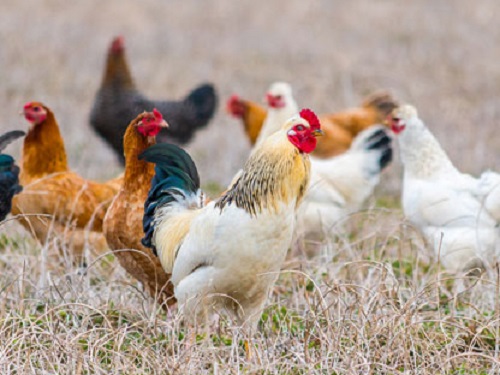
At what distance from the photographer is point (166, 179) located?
4.24m

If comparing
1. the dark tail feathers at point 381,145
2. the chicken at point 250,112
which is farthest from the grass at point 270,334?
the chicken at point 250,112

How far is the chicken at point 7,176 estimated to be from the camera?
489 centimetres

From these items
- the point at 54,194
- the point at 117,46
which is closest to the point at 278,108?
the point at 117,46

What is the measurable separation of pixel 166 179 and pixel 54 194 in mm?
1635

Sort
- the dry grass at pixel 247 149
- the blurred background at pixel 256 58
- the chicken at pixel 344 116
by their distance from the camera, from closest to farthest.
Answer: the dry grass at pixel 247 149 → the chicken at pixel 344 116 → the blurred background at pixel 256 58

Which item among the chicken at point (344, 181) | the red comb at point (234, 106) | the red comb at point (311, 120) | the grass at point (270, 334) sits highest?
the red comb at point (311, 120)

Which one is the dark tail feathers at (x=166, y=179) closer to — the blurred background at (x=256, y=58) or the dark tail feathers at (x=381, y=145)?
the dark tail feathers at (x=381, y=145)

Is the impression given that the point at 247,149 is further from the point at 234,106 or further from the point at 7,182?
the point at 7,182

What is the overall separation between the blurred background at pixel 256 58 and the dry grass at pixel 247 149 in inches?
1.6

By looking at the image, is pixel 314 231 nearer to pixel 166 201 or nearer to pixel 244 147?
pixel 166 201

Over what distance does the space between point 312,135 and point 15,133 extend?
1961 mm

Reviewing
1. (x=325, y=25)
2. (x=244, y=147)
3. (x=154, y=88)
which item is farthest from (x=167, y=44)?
(x=244, y=147)

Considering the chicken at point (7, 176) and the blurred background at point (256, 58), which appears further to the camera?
the blurred background at point (256, 58)

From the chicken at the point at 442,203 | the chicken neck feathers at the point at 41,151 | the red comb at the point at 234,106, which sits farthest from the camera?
the red comb at the point at 234,106
